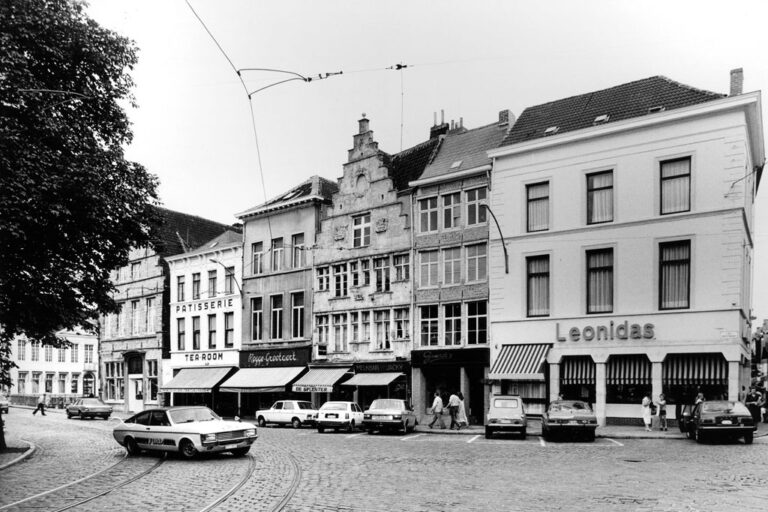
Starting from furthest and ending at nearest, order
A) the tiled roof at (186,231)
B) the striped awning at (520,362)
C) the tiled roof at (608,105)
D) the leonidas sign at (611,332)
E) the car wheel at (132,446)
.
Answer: the tiled roof at (186,231) → the striped awning at (520,362) → the tiled roof at (608,105) → the leonidas sign at (611,332) → the car wheel at (132,446)

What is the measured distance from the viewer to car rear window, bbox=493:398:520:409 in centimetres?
2841

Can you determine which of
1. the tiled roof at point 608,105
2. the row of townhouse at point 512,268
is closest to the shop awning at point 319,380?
the row of townhouse at point 512,268

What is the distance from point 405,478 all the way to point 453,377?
72.7ft

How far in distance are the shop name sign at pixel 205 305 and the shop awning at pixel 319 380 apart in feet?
33.0

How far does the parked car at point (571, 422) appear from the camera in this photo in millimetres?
26078

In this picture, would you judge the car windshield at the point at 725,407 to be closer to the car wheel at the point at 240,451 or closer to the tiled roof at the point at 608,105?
the tiled roof at the point at 608,105

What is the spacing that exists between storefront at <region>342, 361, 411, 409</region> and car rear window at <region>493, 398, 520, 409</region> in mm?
9571

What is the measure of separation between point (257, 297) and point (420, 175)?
1420 cm

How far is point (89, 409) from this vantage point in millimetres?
46312

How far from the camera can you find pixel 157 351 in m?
54.6

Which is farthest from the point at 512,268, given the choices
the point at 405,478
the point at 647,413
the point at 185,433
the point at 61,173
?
the point at 61,173

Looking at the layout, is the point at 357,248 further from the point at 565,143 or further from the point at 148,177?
the point at 148,177

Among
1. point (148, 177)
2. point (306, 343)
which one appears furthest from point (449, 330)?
point (148, 177)

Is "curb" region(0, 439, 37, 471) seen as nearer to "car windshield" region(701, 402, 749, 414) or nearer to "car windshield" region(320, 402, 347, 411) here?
"car windshield" region(320, 402, 347, 411)
